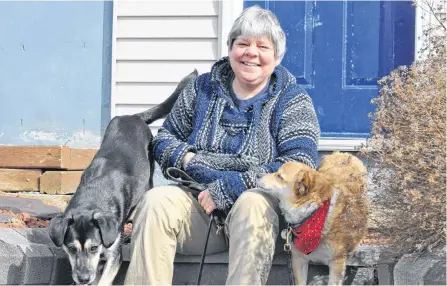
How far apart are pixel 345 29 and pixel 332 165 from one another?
2.36m

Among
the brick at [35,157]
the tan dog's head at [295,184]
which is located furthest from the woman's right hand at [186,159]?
the brick at [35,157]

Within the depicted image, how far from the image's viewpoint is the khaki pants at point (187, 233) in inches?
131

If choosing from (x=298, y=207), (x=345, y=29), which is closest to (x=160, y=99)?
(x=345, y=29)

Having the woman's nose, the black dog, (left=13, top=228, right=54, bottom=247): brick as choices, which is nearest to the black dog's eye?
the black dog

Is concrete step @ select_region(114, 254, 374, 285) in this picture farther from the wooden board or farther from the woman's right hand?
the wooden board

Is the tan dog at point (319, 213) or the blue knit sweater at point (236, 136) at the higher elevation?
the blue knit sweater at point (236, 136)

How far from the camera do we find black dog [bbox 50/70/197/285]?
387 cm

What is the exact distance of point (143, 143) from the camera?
184 inches

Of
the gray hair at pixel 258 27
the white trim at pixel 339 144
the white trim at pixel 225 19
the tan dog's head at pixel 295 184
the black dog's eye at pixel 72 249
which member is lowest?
the black dog's eye at pixel 72 249

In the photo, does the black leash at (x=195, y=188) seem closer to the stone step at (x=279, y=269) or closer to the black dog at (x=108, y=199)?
the stone step at (x=279, y=269)

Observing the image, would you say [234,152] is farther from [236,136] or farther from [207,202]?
[207,202]

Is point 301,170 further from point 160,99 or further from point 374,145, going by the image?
point 160,99

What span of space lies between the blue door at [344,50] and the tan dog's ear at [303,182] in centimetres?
245

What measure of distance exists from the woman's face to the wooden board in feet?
7.47
